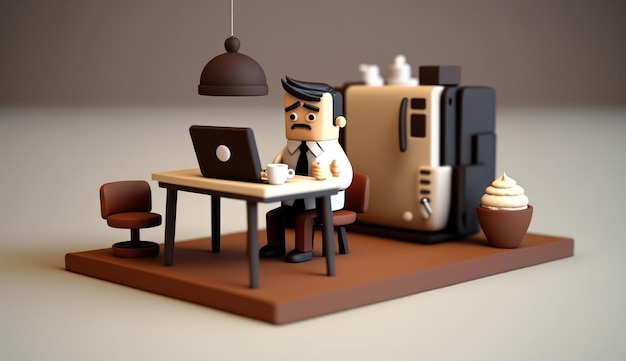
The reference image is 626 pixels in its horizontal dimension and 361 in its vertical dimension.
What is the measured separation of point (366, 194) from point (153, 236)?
6.37 ft

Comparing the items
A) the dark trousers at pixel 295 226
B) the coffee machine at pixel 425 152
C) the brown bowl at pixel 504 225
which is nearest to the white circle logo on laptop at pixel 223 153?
the dark trousers at pixel 295 226

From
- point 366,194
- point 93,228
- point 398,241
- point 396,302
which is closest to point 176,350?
point 396,302

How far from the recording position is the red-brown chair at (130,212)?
6.50m

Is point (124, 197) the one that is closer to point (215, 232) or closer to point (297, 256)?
point (215, 232)

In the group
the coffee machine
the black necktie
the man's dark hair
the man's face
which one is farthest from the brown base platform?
the man's dark hair

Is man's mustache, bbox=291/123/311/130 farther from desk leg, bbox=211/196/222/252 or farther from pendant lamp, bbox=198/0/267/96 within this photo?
desk leg, bbox=211/196/222/252

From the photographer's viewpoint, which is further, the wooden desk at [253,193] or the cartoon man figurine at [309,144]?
the cartoon man figurine at [309,144]

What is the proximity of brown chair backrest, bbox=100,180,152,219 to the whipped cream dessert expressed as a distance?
2182mm

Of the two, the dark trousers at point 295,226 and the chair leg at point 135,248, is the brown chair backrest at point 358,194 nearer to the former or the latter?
the dark trousers at point 295,226

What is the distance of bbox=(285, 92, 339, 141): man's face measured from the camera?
6371 millimetres

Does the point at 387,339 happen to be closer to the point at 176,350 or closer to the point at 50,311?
the point at 176,350

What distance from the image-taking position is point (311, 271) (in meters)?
6.18

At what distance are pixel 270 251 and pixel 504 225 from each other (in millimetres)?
1527

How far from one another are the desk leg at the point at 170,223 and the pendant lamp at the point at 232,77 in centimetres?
64
